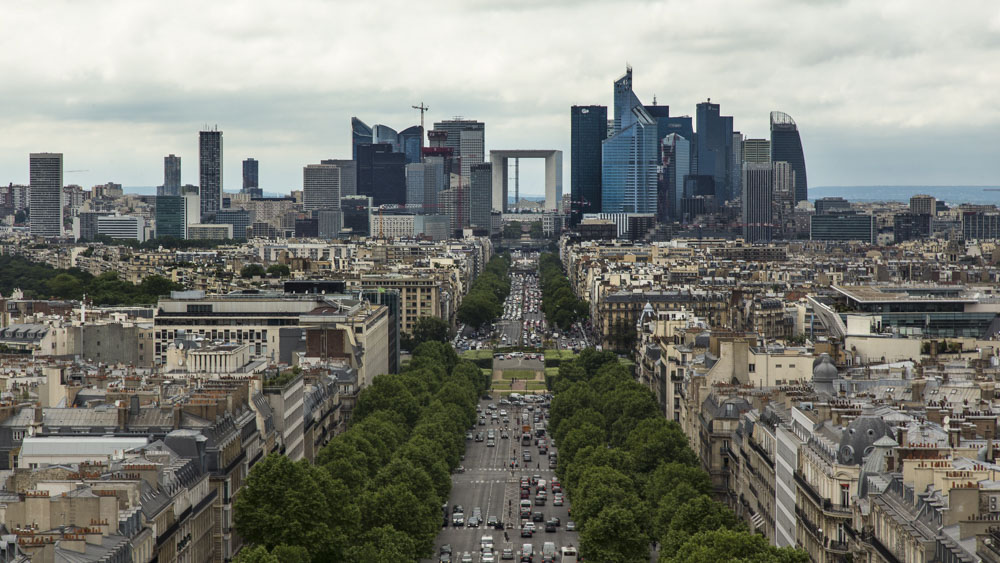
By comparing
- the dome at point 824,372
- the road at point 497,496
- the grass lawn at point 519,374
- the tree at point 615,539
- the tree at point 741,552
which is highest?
the dome at point 824,372

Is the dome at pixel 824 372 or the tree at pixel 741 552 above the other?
the dome at pixel 824 372

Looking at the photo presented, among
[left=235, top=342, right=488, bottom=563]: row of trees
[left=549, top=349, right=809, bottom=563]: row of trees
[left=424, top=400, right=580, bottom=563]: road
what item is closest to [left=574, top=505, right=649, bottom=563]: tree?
[left=549, top=349, right=809, bottom=563]: row of trees

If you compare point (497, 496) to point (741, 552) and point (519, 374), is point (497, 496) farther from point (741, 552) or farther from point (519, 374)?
point (519, 374)

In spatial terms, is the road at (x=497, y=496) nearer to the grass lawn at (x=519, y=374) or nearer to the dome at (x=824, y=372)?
the dome at (x=824, y=372)

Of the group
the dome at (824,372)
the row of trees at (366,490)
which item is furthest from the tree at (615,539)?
the dome at (824,372)

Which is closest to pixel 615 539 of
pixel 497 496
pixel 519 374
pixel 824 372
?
pixel 824 372

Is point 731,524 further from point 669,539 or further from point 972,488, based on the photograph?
point 972,488

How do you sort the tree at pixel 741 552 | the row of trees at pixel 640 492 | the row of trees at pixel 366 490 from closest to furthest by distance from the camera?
the tree at pixel 741 552 < the row of trees at pixel 640 492 < the row of trees at pixel 366 490

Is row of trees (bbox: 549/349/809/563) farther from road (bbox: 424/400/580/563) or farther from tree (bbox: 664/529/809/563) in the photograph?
road (bbox: 424/400/580/563)
